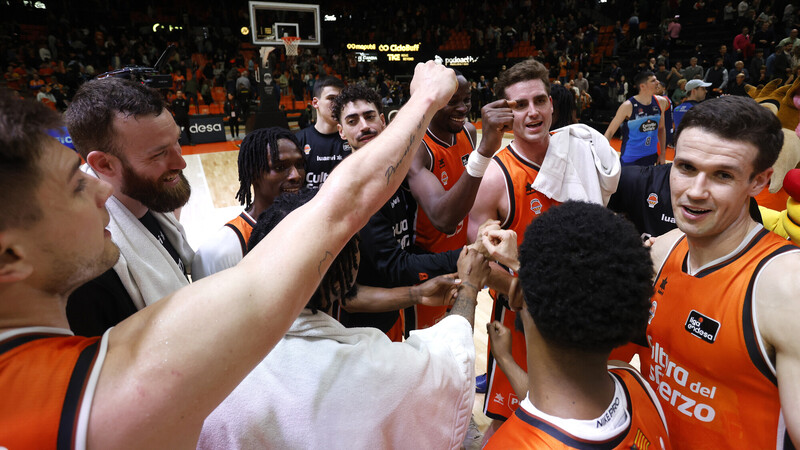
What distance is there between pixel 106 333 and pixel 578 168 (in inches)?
103

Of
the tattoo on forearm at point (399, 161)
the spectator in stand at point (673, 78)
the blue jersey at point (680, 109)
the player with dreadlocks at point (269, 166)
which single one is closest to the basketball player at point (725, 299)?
the tattoo on forearm at point (399, 161)

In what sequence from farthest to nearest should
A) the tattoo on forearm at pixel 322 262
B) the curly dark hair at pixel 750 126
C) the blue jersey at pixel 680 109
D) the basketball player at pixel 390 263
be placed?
the blue jersey at pixel 680 109 → the basketball player at pixel 390 263 → the curly dark hair at pixel 750 126 → the tattoo on forearm at pixel 322 262

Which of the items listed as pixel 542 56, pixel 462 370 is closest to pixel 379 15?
pixel 542 56

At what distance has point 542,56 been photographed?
64.8 feet

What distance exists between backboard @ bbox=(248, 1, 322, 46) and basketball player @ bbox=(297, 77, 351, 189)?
872 cm

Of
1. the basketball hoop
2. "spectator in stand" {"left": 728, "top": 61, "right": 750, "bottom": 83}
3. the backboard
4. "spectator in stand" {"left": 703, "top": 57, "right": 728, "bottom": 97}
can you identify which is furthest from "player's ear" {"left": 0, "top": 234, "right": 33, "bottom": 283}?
"spectator in stand" {"left": 703, "top": 57, "right": 728, "bottom": 97}

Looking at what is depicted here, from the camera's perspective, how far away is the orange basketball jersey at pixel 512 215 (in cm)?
258

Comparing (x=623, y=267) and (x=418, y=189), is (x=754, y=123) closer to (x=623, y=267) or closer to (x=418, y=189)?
(x=623, y=267)

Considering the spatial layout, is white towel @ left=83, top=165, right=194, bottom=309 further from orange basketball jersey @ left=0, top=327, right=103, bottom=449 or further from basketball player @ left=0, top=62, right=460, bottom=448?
orange basketball jersey @ left=0, top=327, right=103, bottom=449

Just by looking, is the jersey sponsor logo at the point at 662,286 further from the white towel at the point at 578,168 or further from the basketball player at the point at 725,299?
the white towel at the point at 578,168

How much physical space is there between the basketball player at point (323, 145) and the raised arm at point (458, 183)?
5.74 ft

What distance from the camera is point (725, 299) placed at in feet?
4.85

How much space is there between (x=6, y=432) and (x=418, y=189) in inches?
90.8

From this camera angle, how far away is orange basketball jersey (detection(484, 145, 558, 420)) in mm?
2584
